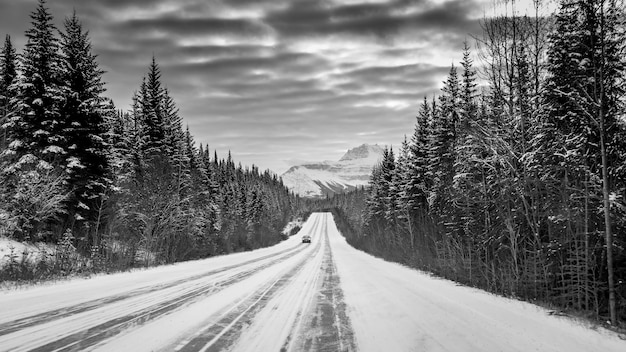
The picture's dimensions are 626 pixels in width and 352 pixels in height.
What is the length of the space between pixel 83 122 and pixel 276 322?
17.6 m

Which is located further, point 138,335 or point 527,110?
point 527,110

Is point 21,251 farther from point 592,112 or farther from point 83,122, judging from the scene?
point 592,112

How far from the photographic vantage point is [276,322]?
6598 mm

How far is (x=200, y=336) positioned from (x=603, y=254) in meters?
8.42

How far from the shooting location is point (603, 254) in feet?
25.6

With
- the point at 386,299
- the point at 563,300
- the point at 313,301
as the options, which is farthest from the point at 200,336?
the point at 563,300

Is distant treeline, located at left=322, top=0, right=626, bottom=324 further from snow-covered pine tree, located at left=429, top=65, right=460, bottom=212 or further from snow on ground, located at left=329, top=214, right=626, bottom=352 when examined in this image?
snow-covered pine tree, located at left=429, top=65, right=460, bottom=212

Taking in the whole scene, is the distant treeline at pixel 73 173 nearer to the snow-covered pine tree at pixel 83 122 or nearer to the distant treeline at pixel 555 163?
the snow-covered pine tree at pixel 83 122

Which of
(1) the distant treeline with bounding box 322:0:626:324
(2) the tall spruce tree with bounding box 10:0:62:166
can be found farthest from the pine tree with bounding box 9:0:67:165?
(1) the distant treeline with bounding box 322:0:626:324

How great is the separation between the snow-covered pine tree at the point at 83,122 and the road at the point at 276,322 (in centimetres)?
966

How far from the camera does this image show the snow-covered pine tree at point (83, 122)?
18.2 metres

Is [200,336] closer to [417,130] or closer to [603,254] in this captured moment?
[603,254]

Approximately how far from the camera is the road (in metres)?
5.18

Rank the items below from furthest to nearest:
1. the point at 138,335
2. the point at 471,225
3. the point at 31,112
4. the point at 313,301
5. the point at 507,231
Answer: the point at 31,112, the point at 471,225, the point at 507,231, the point at 313,301, the point at 138,335
